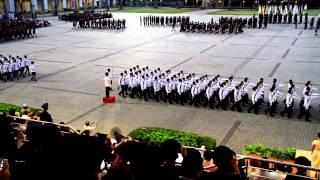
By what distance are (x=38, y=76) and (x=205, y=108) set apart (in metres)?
10.5

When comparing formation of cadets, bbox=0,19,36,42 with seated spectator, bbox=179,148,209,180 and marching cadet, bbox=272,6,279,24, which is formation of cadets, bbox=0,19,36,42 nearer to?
marching cadet, bbox=272,6,279,24

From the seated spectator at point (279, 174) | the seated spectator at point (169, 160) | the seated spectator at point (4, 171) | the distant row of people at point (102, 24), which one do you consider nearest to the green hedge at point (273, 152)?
the seated spectator at point (279, 174)

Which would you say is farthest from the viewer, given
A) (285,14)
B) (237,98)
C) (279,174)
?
(285,14)

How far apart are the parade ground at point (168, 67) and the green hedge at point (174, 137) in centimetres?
184

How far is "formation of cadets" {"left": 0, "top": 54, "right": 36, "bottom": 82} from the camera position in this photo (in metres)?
19.5

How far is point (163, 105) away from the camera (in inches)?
611

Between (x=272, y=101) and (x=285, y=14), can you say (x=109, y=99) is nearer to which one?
(x=272, y=101)

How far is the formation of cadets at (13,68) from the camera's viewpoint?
1953cm

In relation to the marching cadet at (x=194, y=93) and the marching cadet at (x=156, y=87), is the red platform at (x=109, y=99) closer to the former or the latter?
the marching cadet at (x=156, y=87)

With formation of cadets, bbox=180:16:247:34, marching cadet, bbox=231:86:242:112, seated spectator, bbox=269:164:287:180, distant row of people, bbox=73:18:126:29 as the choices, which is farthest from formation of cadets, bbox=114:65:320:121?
distant row of people, bbox=73:18:126:29

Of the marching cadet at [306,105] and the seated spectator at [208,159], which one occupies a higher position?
the seated spectator at [208,159]

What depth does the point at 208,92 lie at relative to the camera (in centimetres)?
1495

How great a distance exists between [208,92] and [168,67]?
7.22 meters

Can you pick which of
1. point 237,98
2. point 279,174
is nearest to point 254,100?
point 237,98
